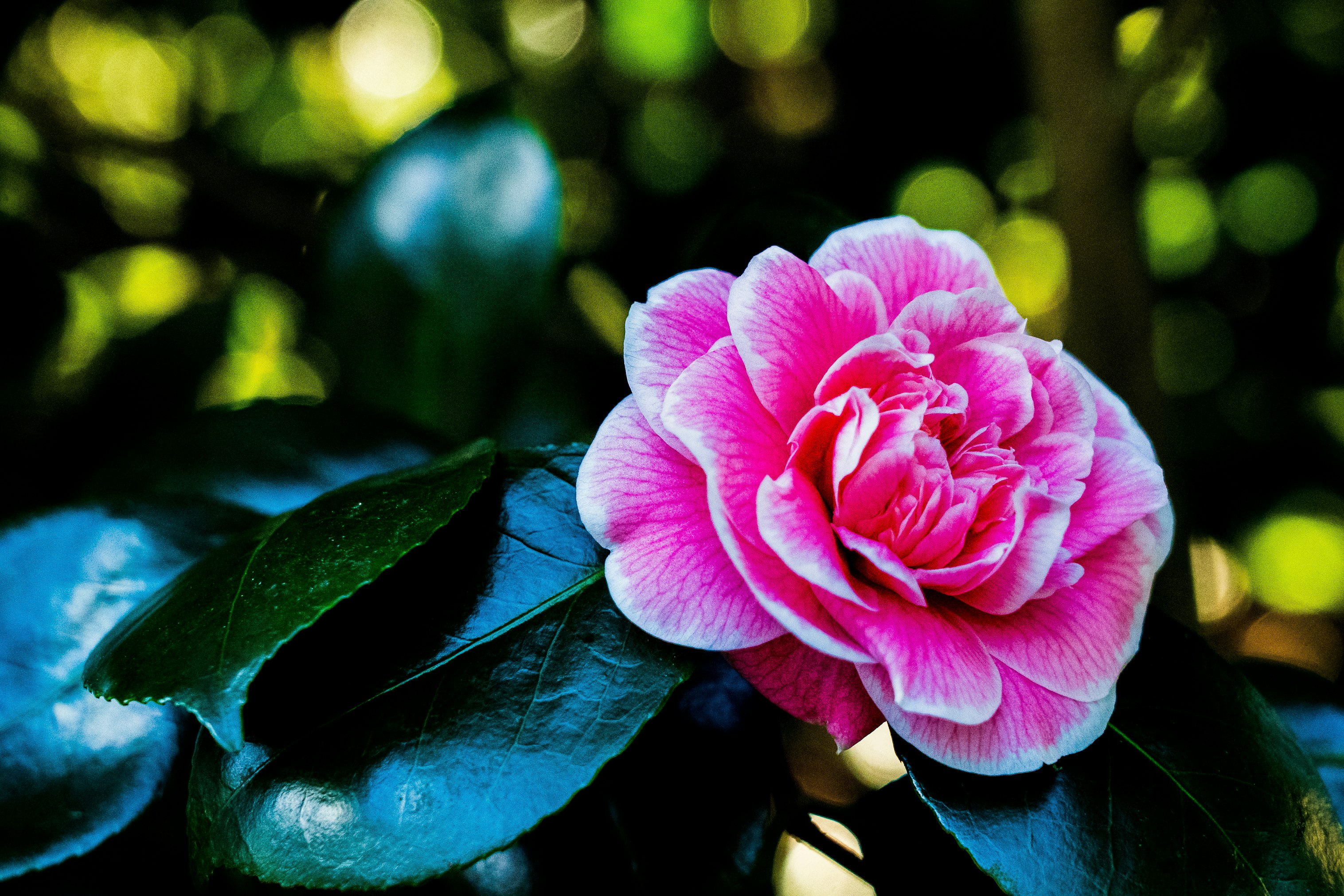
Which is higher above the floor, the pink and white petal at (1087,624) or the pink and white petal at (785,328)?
the pink and white petal at (785,328)

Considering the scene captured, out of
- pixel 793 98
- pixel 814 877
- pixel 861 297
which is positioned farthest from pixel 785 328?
pixel 793 98

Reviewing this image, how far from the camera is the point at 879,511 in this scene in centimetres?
47

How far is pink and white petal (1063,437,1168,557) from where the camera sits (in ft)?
1.58

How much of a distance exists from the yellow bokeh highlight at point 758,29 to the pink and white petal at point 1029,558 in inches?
49.6

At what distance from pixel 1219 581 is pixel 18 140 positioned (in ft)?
6.18

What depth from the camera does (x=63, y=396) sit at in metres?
1.04

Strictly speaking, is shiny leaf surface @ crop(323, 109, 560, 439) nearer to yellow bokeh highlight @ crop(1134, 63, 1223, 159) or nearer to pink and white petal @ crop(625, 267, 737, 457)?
pink and white petal @ crop(625, 267, 737, 457)

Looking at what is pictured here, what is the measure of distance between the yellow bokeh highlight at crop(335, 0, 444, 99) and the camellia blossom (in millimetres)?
1299

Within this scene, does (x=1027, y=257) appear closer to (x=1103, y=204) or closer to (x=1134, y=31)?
(x=1134, y=31)

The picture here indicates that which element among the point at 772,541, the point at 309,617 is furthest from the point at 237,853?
the point at 772,541

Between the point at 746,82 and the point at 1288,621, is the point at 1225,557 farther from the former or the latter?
the point at 746,82

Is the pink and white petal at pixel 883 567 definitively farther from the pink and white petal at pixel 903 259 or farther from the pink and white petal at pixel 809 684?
the pink and white petal at pixel 903 259

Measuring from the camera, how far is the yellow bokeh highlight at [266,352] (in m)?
1.25

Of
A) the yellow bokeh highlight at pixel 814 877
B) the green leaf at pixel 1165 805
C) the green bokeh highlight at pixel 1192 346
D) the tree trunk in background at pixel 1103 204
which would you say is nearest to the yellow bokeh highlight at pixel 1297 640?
the green bokeh highlight at pixel 1192 346
